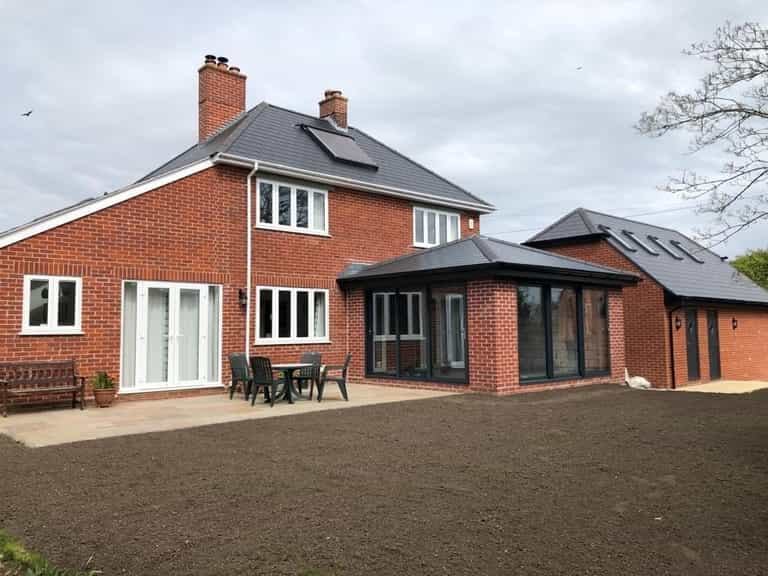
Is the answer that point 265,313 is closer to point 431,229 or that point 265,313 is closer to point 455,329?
point 455,329

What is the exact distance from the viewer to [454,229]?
1816 centimetres

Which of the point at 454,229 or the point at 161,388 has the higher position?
the point at 454,229

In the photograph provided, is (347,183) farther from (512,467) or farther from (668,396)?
(512,467)

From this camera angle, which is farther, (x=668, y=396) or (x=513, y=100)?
→ (x=513, y=100)

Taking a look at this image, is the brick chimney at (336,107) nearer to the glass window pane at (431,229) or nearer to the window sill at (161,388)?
the glass window pane at (431,229)

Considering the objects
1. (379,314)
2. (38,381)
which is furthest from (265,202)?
(38,381)

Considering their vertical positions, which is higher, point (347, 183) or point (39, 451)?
point (347, 183)

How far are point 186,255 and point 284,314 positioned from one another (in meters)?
2.70

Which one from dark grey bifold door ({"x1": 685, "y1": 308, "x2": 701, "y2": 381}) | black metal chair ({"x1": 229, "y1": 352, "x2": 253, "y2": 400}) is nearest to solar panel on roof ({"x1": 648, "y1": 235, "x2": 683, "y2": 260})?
dark grey bifold door ({"x1": 685, "y1": 308, "x2": 701, "y2": 381})

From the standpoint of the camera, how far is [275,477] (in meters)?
5.56

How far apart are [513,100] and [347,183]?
446 centimetres

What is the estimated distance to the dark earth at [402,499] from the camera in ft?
12.0

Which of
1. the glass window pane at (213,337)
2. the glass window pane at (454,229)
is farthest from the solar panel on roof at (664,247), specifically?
the glass window pane at (213,337)

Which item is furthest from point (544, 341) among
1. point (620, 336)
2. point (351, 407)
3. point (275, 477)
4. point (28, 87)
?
point (28, 87)
